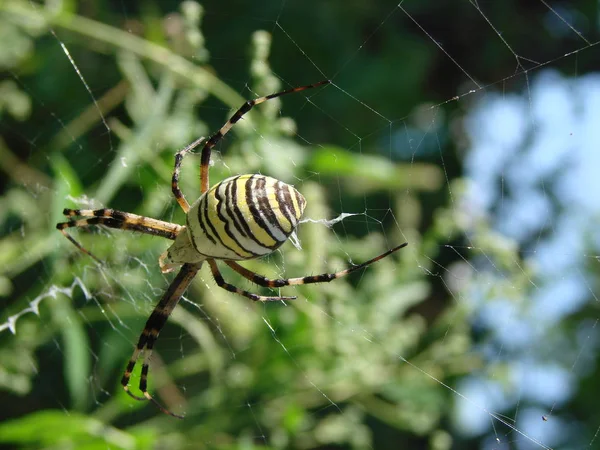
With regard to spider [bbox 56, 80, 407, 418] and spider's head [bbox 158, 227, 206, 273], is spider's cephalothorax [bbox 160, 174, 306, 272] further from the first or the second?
spider's head [bbox 158, 227, 206, 273]

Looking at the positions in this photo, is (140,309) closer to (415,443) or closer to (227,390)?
(227,390)

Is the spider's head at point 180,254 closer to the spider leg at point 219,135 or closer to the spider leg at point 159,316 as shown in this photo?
the spider leg at point 159,316

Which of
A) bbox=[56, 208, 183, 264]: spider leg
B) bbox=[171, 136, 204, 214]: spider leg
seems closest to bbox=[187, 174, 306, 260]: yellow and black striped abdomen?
bbox=[171, 136, 204, 214]: spider leg

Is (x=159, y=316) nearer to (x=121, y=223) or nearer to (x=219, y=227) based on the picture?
(x=121, y=223)

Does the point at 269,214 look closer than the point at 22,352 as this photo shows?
Yes

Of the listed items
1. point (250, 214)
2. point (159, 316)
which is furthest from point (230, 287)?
point (250, 214)

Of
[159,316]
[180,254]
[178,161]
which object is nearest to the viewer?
[178,161]

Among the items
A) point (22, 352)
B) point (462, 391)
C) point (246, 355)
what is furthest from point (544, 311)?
point (22, 352)
